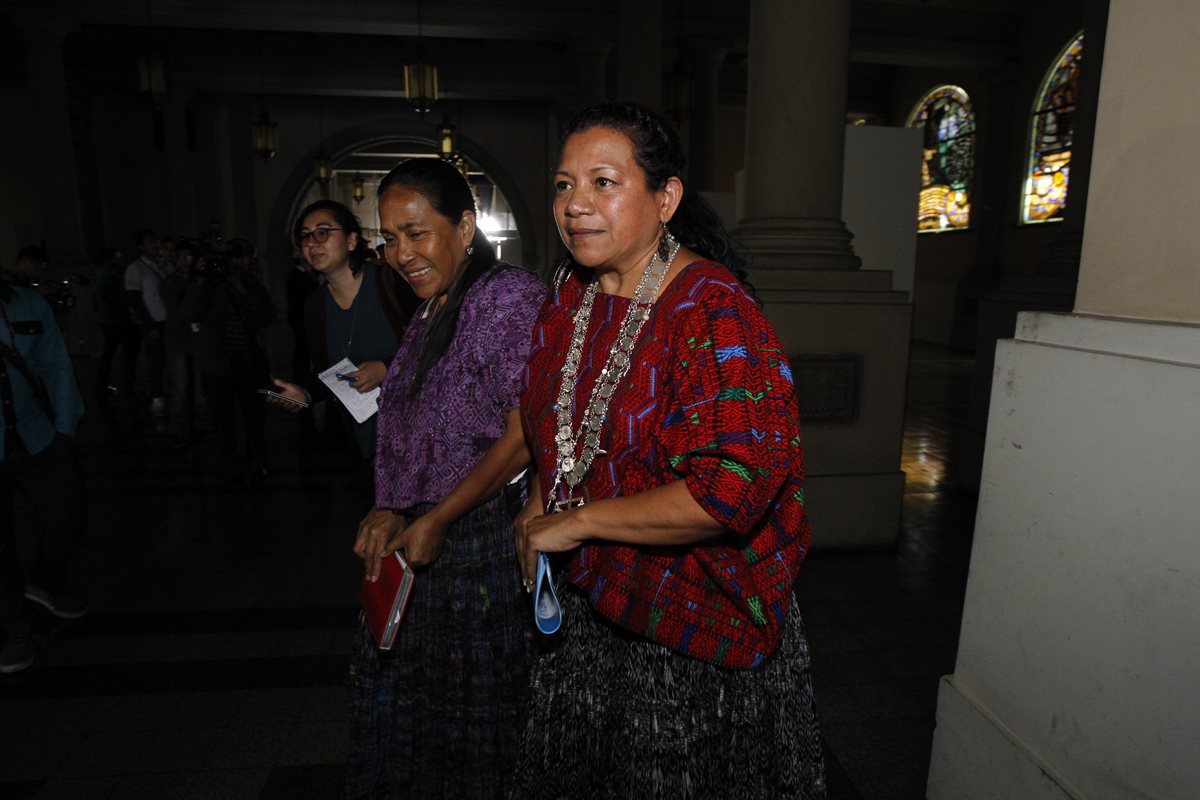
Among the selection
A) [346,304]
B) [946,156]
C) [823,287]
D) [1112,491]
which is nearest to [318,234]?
[346,304]

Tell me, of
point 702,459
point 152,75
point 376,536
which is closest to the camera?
point 702,459

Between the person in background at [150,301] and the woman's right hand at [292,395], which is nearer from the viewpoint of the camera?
the woman's right hand at [292,395]

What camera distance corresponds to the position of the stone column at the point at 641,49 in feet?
30.2

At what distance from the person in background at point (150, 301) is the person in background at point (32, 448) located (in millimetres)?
5557

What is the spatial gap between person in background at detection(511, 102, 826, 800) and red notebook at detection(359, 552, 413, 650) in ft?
1.38

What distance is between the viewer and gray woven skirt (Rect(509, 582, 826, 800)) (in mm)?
1353

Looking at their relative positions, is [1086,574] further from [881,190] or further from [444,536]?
[881,190]

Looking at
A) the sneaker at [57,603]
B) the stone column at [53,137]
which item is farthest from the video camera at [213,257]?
the stone column at [53,137]

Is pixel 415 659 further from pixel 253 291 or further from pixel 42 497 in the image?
pixel 253 291

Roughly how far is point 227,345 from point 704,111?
9957 millimetres

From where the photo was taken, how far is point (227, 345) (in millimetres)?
5539

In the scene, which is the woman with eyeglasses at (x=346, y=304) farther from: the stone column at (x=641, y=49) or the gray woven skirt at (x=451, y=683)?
the stone column at (x=641, y=49)

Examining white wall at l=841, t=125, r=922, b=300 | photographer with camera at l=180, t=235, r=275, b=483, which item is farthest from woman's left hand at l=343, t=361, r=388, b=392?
white wall at l=841, t=125, r=922, b=300

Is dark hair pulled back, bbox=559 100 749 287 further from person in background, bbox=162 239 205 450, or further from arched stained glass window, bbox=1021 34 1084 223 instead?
arched stained glass window, bbox=1021 34 1084 223
